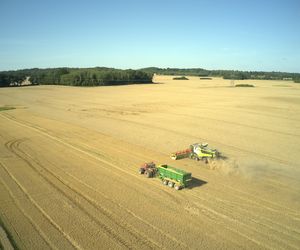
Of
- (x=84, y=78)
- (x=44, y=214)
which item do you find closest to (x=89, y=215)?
(x=44, y=214)

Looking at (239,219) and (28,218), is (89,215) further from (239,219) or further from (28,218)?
(239,219)

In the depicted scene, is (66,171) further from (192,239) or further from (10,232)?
(192,239)

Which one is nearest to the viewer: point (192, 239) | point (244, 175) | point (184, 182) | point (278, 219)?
point (192, 239)

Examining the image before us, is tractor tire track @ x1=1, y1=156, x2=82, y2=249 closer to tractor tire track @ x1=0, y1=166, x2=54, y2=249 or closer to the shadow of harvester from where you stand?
tractor tire track @ x1=0, y1=166, x2=54, y2=249

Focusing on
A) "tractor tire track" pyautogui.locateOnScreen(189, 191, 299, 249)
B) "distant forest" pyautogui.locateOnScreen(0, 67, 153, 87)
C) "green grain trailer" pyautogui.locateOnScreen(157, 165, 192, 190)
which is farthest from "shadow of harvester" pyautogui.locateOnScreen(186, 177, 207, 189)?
"distant forest" pyautogui.locateOnScreen(0, 67, 153, 87)

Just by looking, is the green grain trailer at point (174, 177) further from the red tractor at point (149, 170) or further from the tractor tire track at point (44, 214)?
the tractor tire track at point (44, 214)

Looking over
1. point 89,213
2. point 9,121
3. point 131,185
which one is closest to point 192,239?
point 89,213

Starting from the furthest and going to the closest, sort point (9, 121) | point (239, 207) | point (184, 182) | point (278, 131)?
point (9, 121)
point (278, 131)
point (184, 182)
point (239, 207)

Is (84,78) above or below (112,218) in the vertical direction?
above
